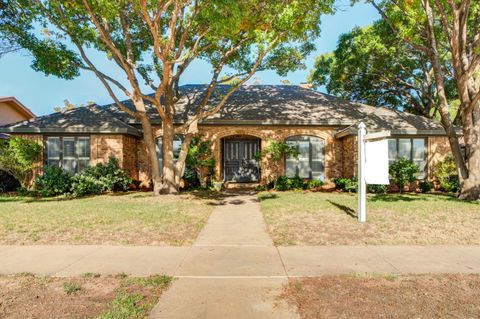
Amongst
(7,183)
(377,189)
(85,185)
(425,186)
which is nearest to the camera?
(85,185)

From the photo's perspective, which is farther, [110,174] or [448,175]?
[448,175]

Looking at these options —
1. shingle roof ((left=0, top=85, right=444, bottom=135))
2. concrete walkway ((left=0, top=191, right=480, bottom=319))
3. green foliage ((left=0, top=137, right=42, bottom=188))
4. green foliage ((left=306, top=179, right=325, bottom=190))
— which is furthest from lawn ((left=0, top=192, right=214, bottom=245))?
green foliage ((left=306, top=179, right=325, bottom=190))

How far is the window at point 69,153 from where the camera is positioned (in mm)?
13930

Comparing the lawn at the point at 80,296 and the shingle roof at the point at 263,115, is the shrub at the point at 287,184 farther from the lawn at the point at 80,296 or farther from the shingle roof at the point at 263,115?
the lawn at the point at 80,296

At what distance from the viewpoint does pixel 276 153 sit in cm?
1442

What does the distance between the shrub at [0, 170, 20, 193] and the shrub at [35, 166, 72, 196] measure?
3.07m

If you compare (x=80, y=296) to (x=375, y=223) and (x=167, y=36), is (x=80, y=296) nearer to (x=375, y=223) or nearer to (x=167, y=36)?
(x=375, y=223)

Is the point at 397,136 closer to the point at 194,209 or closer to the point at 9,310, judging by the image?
the point at 194,209

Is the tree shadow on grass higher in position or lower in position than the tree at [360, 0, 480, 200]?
lower

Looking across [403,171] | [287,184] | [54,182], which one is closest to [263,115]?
[287,184]

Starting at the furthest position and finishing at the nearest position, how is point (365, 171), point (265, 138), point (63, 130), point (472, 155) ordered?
1. point (265, 138)
2. point (63, 130)
3. point (472, 155)
4. point (365, 171)

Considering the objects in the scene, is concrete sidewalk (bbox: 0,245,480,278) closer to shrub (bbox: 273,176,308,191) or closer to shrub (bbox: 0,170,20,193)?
shrub (bbox: 273,176,308,191)

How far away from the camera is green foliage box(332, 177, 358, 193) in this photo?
13237mm

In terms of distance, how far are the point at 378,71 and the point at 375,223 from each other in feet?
51.0
